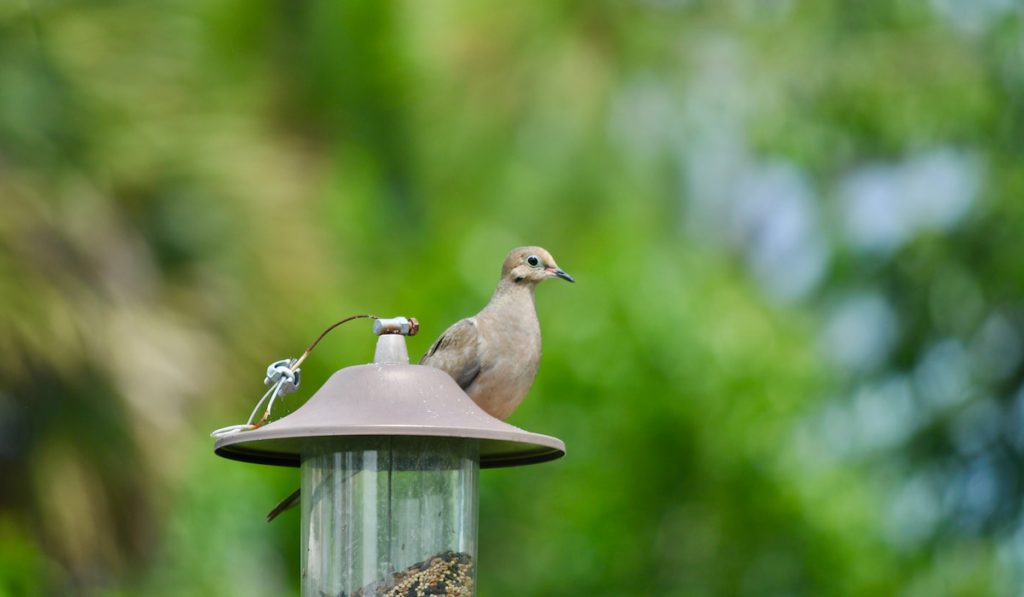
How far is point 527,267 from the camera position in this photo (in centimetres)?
532

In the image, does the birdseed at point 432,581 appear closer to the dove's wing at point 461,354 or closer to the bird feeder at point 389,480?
the bird feeder at point 389,480

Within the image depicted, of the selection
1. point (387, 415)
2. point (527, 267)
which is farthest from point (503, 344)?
point (387, 415)

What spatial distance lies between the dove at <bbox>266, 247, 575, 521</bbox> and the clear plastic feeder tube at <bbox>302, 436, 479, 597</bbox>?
2.50ft

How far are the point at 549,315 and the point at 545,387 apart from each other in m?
0.74

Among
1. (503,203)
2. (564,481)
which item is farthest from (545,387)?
(503,203)

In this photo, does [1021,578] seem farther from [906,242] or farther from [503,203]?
[503,203]

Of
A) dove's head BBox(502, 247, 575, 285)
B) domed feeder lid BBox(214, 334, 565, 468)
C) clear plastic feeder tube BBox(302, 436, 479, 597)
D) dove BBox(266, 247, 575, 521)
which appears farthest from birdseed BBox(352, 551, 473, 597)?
dove's head BBox(502, 247, 575, 285)

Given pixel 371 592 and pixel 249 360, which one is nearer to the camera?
pixel 371 592

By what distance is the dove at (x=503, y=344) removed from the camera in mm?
5207

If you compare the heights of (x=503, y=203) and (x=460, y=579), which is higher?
(x=503, y=203)

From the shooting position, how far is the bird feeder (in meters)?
4.14

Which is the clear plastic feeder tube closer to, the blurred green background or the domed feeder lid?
the domed feeder lid

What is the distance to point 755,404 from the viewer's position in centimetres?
1134

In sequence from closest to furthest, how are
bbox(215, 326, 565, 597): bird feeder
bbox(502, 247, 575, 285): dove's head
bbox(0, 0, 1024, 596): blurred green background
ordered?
bbox(215, 326, 565, 597): bird feeder → bbox(502, 247, 575, 285): dove's head → bbox(0, 0, 1024, 596): blurred green background
